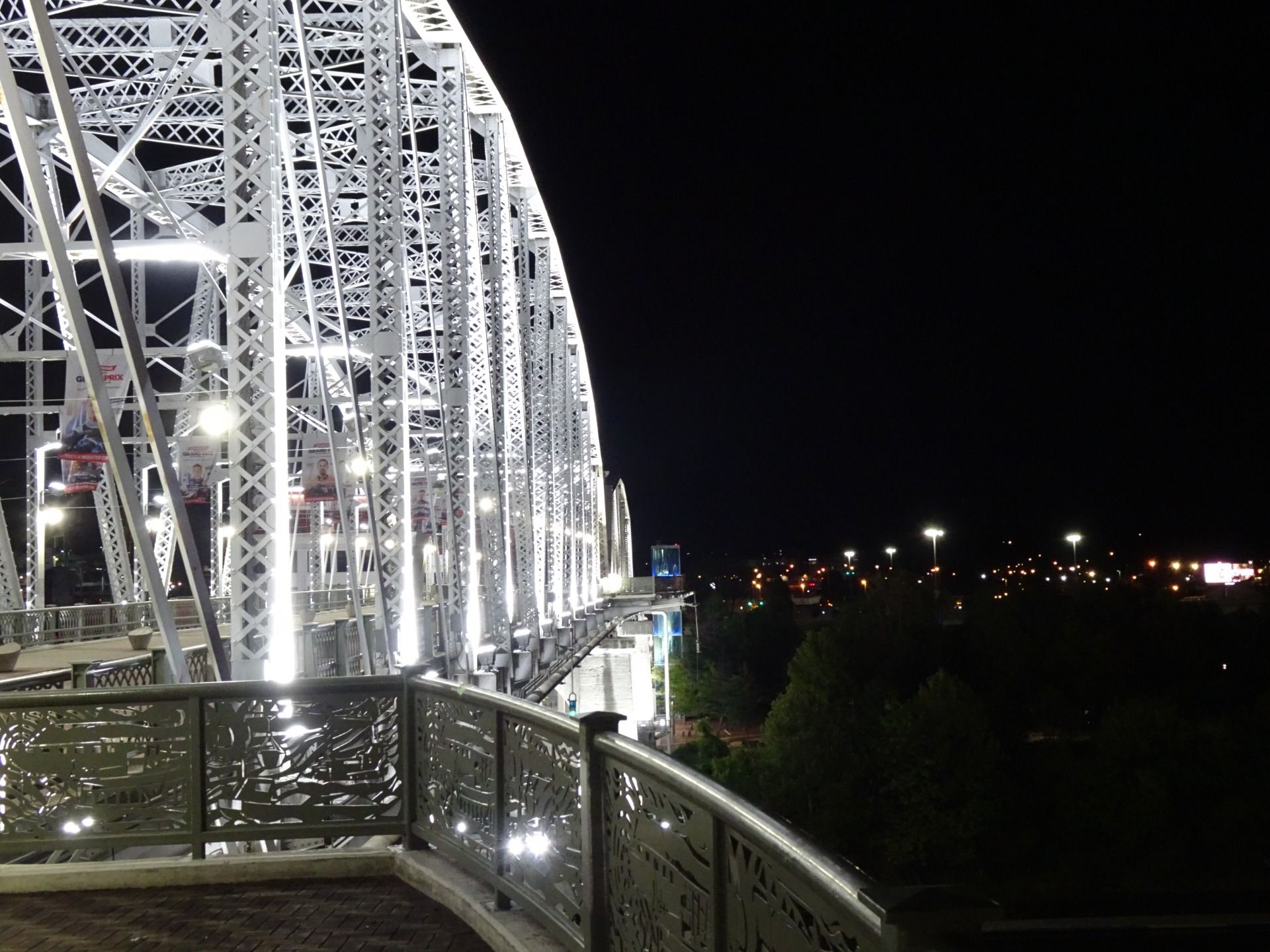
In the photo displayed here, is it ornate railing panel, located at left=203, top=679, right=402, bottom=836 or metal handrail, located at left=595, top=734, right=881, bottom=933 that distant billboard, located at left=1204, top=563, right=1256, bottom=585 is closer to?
ornate railing panel, located at left=203, top=679, right=402, bottom=836

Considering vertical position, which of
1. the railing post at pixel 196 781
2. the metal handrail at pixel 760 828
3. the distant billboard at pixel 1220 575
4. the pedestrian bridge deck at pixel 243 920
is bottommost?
the distant billboard at pixel 1220 575

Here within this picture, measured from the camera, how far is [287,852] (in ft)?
22.5

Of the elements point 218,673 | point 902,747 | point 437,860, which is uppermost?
point 218,673

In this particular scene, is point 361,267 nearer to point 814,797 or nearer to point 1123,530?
point 814,797

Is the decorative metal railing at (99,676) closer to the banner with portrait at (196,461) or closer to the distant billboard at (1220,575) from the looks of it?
the banner with portrait at (196,461)

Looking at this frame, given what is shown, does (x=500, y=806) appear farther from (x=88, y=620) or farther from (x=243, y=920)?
(x=88, y=620)

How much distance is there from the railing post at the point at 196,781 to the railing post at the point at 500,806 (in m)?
2.05

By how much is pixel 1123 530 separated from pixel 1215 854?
308ft

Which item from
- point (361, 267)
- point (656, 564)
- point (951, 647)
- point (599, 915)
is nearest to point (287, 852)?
point (599, 915)

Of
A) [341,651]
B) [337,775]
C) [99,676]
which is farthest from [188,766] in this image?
[341,651]

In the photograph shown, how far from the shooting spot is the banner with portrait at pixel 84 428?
2181cm

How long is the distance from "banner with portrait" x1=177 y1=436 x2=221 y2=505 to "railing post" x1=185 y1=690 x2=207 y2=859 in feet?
52.2

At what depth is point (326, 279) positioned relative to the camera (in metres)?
40.1

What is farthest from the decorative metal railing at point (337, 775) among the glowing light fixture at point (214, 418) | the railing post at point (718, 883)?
the glowing light fixture at point (214, 418)
